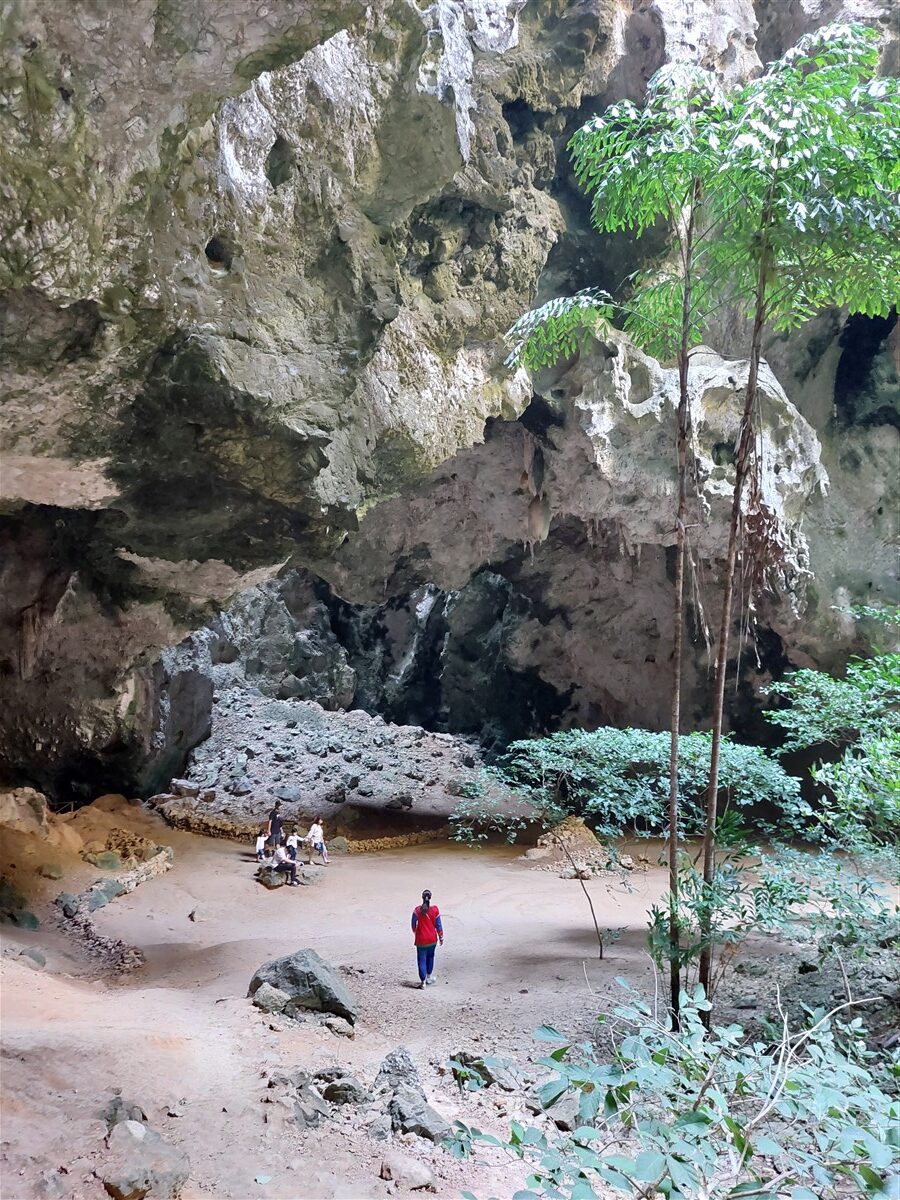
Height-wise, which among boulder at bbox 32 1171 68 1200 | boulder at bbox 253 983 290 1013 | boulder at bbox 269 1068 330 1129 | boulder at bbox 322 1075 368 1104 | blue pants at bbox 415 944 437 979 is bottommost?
blue pants at bbox 415 944 437 979

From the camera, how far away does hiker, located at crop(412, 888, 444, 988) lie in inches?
252

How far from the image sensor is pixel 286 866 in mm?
10055

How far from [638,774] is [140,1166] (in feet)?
16.6

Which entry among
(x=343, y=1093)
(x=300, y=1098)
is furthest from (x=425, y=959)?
(x=300, y=1098)

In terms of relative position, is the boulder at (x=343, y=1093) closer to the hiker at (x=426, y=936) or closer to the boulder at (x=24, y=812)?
the hiker at (x=426, y=936)

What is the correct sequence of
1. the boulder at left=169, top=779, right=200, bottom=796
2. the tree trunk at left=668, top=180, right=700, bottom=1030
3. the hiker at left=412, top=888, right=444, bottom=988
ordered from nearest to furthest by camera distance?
the tree trunk at left=668, top=180, right=700, bottom=1030 → the hiker at left=412, top=888, right=444, bottom=988 → the boulder at left=169, top=779, right=200, bottom=796

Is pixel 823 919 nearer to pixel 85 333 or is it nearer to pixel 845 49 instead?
pixel 845 49

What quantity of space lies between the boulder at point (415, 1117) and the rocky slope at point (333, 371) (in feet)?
15.2

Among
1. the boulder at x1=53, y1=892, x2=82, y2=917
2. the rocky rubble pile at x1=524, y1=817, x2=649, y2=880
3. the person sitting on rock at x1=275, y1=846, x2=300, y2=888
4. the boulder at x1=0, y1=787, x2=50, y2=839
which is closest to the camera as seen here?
the boulder at x1=53, y1=892, x2=82, y2=917

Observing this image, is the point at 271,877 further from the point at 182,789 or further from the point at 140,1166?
the point at 140,1166

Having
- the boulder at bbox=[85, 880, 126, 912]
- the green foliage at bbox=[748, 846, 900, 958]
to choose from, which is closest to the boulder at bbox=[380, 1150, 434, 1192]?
the green foliage at bbox=[748, 846, 900, 958]

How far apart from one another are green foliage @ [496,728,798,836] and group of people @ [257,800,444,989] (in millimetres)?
1516

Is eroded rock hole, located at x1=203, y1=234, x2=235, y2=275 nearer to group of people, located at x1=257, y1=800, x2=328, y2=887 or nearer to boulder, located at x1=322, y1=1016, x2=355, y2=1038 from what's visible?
boulder, located at x1=322, y1=1016, x2=355, y2=1038

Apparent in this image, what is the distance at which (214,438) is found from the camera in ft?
20.6
